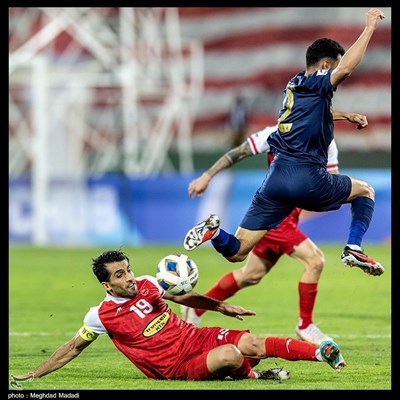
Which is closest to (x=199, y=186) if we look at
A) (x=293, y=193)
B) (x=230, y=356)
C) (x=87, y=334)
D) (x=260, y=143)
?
(x=260, y=143)

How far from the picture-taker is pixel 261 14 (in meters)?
35.4

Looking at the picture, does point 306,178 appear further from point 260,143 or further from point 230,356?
point 230,356

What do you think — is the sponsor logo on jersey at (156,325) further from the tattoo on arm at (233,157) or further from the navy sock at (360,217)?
the tattoo on arm at (233,157)

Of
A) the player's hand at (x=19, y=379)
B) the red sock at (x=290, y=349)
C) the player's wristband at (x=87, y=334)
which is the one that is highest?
the player's wristband at (x=87, y=334)

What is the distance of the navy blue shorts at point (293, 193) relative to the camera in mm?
8688

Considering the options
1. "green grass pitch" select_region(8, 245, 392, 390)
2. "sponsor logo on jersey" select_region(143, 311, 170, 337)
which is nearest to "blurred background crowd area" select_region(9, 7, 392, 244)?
"green grass pitch" select_region(8, 245, 392, 390)

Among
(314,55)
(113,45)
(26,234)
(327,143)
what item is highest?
(113,45)

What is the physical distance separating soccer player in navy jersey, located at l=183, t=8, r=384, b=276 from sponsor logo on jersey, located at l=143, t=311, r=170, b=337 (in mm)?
593

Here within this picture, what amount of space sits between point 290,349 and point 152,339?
108 cm

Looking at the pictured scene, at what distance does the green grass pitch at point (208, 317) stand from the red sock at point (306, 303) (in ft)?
1.39

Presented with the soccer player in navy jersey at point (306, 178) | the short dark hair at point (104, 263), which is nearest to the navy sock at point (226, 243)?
the soccer player in navy jersey at point (306, 178)
